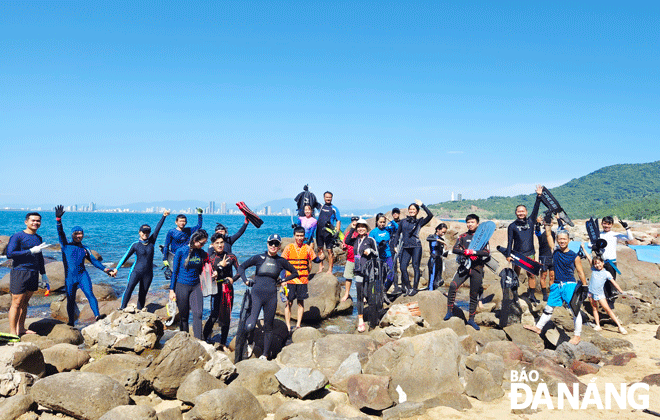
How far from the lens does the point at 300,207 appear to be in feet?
44.0

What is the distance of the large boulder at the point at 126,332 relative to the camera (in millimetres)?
8219

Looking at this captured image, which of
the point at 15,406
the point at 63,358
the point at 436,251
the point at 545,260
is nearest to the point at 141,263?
the point at 63,358

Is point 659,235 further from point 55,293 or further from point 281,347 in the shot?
point 55,293

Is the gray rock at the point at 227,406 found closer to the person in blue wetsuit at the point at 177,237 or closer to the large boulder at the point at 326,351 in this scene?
the large boulder at the point at 326,351

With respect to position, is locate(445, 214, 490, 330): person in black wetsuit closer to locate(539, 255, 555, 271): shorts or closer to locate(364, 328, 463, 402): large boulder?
locate(364, 328, 463, 402): large boulder

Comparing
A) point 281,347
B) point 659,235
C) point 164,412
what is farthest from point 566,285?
point 659,235

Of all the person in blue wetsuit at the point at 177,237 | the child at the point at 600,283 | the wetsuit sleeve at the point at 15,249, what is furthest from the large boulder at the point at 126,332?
the child at the point at 600,283

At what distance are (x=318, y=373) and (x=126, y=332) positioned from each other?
186 inches

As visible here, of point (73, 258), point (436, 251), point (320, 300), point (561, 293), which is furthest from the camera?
point (436, 251)

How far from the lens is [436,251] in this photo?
Result: 10914 millimetres

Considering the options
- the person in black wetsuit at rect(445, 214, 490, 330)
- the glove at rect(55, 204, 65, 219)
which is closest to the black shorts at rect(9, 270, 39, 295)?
the glove at rect(55, 204, 65, 219)

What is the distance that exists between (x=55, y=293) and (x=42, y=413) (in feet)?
36.7

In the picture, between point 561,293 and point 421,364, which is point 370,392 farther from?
point 561,293

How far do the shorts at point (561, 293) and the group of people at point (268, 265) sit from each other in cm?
2
